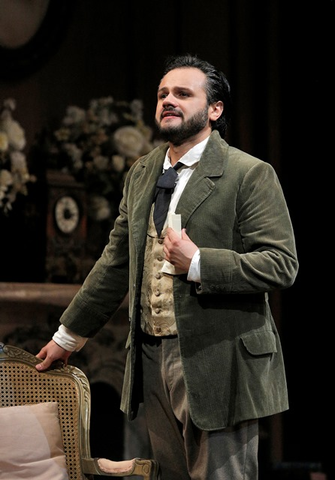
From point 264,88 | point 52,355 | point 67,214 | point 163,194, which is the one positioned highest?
point 264,88

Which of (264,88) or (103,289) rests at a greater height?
(264,88)

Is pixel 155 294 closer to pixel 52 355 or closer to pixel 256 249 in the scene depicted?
pixel 256 249

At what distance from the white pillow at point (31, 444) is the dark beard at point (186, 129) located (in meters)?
0.91

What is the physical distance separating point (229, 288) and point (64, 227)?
7.17 feet

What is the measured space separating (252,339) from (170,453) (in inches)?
16.8

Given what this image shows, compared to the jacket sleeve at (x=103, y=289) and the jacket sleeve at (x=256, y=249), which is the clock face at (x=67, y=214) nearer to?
the jacket sleeve at (x=103, y=289)

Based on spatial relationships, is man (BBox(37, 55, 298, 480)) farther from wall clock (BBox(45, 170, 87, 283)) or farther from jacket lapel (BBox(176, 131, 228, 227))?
wall clock (BBox(45, 170, 87, 283))

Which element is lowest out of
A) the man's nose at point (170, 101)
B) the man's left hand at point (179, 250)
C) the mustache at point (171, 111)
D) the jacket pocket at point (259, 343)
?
the jacket pocket at point (259, 343)

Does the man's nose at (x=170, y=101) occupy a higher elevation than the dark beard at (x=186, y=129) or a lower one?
higher

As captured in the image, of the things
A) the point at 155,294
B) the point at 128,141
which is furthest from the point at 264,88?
the point at 155,294

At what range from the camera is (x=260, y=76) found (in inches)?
191

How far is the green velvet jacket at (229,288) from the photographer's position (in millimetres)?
2242

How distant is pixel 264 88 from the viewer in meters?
4.84

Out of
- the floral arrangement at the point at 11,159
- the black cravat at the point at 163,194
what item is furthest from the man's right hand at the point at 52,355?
the floral arrangement at the point at 11,159
